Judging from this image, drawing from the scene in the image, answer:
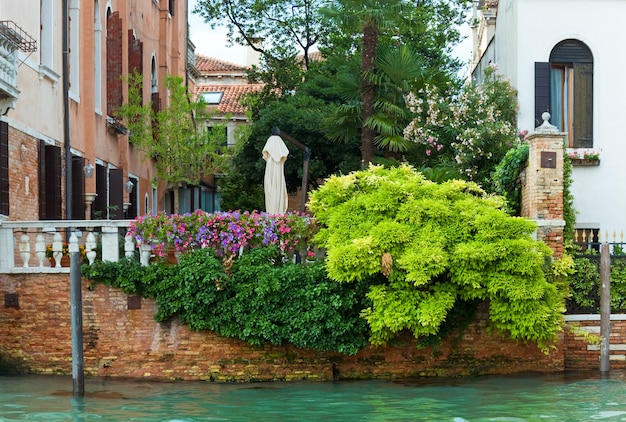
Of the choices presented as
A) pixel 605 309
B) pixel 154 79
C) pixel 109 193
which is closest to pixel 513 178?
pixel 605 309

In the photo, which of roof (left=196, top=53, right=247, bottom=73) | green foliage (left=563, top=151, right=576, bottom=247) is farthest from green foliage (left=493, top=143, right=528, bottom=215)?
roof (left=196, top=53, right=247, bottom=73)

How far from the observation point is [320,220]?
16.7 metres

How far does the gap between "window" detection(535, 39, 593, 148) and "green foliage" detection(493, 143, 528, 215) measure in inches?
136

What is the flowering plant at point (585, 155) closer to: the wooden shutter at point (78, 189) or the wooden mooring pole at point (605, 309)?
the wooden mooring pole at point (605, 309)

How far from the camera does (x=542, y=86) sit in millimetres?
21609

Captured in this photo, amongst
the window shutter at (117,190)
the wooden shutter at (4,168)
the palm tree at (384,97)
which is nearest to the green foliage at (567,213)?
the palm tree at (384,97)

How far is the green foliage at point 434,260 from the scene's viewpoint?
1584 centimetres

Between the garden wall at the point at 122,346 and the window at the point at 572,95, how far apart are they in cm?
674

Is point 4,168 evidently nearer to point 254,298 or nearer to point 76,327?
point 76,327

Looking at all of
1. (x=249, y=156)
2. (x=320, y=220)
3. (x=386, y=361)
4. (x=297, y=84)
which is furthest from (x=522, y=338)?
(x=297, y=84)

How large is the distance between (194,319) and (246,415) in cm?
287

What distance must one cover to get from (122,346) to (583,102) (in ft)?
31.7

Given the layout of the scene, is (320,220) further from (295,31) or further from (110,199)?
(295,31)

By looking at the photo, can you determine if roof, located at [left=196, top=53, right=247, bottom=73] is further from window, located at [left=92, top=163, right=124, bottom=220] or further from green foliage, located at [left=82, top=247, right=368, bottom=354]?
green foliage, located at [left=82, top=247, right=368, bottom=354]
